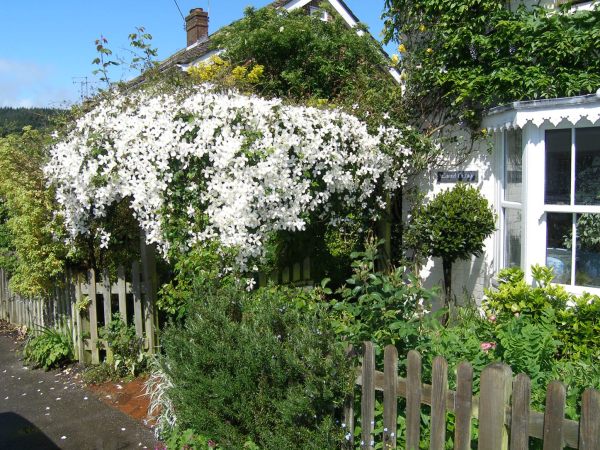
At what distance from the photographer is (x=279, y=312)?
338cm

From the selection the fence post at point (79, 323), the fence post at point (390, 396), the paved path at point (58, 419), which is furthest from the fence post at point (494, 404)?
the fence post at point (79, 323)

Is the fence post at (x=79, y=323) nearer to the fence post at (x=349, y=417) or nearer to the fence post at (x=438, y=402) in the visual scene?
the fence post at (x=349, y=417)

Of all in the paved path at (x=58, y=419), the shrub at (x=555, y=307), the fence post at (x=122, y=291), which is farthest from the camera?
the fence post at (x=122, y=291)

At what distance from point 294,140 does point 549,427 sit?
294 cm

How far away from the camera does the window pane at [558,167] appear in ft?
17.0

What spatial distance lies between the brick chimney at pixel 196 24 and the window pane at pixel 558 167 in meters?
12.3

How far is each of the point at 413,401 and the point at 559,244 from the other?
3.23 metres

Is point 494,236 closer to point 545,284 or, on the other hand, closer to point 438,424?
point 545,284

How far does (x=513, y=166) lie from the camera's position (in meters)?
6.00

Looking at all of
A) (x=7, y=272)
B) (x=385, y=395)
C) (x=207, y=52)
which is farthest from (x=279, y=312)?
(x=207, y=52)

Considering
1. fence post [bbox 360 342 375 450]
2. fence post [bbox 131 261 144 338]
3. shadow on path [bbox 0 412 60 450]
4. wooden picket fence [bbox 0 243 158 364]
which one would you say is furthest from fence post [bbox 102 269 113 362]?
fence post [bbox 360 342 375 450]

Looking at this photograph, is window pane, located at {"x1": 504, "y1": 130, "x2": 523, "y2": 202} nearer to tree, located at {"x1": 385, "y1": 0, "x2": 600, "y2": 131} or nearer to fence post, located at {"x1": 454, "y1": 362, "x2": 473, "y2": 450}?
tree, located at {"x1": 385, "y1": 0, "x2": 600, "y2": 131}

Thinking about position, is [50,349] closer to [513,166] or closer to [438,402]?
[438,402]

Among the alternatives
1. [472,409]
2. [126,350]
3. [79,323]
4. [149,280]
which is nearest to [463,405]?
[472,409]
